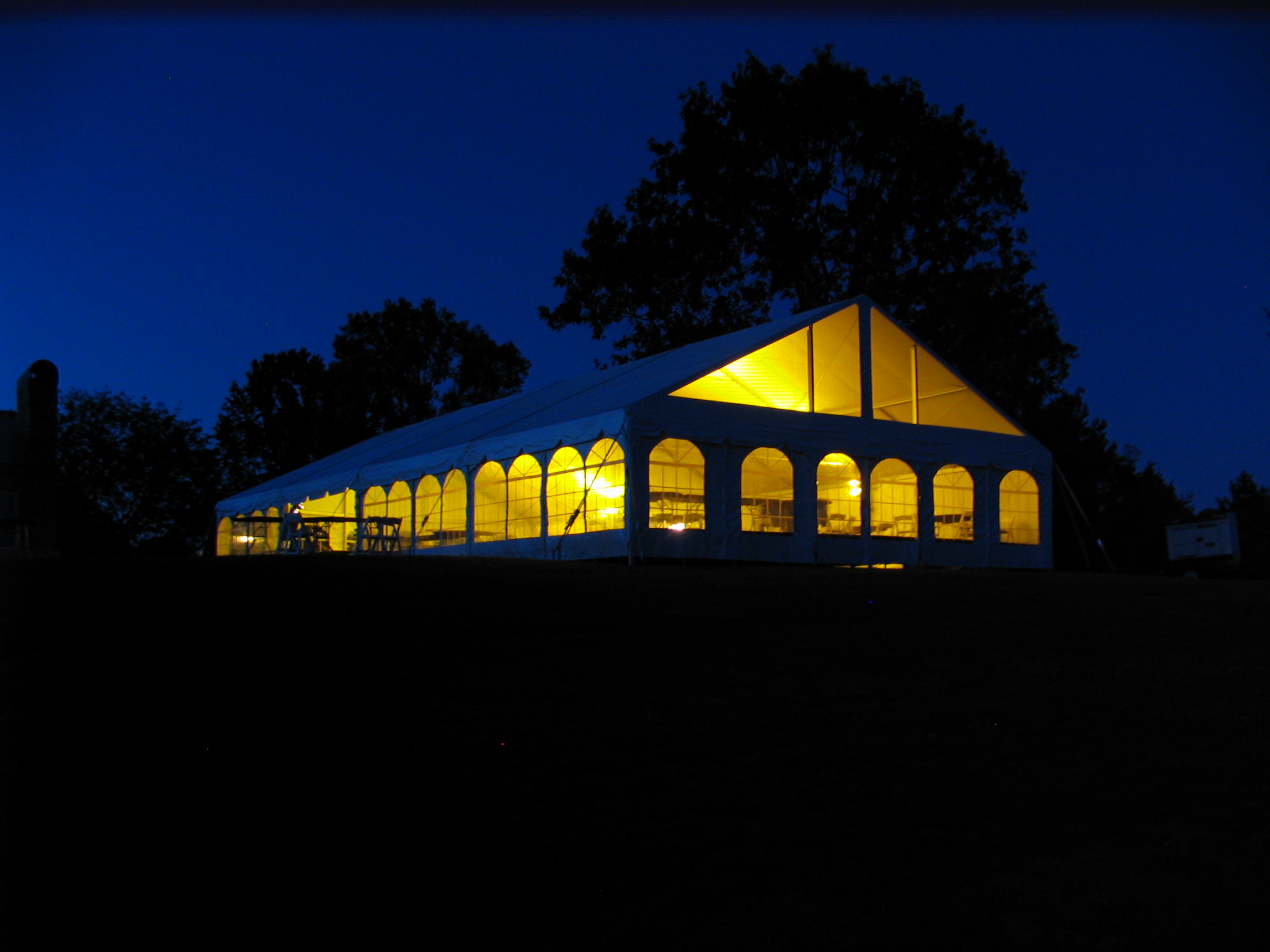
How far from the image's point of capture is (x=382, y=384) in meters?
42.7

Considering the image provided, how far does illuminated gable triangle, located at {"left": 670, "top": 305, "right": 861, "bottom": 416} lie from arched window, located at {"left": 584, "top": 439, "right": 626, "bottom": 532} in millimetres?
1341

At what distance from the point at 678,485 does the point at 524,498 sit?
2.51m

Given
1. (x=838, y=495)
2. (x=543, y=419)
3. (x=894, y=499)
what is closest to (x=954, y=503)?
(x=894, y=499)

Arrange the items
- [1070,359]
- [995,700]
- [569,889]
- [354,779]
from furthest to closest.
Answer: [1070,359] < [995,700] < [354,779] < [569,889]

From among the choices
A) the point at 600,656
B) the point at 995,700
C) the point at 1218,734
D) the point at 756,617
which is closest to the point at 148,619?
the point at 600,656

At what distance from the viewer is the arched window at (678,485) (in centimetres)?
1507

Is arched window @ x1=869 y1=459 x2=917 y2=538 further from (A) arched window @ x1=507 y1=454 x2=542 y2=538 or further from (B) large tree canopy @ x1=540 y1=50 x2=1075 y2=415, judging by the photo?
(B) large tree canopy @ x1=540 y1=50 x2=1075 y2=415

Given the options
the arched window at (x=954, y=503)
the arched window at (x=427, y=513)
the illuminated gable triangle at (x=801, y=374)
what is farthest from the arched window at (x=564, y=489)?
the arched window at (x=954, y=503)

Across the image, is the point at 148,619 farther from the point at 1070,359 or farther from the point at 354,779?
the point at 1070,359

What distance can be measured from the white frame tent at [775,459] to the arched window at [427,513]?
0.04 m

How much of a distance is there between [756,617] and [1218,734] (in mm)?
3471

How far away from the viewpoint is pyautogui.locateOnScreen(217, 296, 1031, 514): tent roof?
51.1 ft

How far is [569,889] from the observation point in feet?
14.0

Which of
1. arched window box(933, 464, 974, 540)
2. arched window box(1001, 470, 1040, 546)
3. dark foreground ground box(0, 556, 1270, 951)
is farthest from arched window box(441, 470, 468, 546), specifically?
dark foreground ground box(0, 556, 1270, 951)
